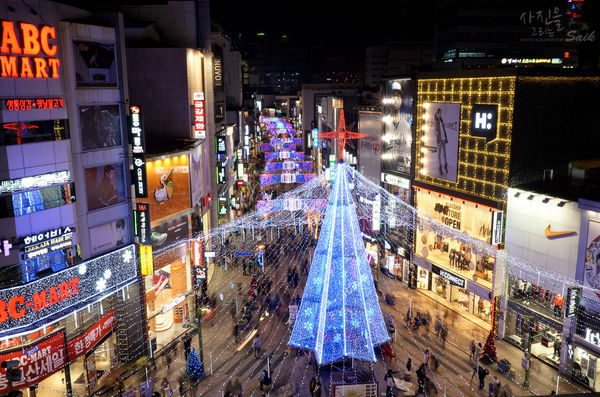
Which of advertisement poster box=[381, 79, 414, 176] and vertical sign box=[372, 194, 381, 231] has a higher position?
advertisement poster box=[381, 79, 414, 176]

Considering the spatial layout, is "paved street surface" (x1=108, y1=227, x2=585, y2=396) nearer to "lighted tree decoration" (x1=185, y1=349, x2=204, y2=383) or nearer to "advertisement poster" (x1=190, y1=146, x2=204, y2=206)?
"lighted tree decoration" (x1=185, y1=349, x2=204, y2=383)

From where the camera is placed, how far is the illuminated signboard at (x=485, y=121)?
26.4 metres

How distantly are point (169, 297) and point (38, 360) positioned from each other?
391 inches

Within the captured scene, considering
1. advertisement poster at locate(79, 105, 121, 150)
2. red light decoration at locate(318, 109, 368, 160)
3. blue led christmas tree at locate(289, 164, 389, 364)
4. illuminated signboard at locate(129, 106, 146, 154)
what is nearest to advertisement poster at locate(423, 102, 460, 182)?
red light decoration at locate(318, 109, 368, 160)

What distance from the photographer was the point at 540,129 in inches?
1019

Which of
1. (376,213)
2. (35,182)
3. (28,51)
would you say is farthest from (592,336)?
(28,51)

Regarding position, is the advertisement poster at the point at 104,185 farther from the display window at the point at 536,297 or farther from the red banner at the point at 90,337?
the display window at the point at 536,297

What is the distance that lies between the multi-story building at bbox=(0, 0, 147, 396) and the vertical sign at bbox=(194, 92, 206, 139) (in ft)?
31.4

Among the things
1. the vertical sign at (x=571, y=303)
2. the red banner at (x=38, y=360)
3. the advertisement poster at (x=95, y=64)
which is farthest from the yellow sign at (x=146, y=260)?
the vertical sign at (x=571, y=303)

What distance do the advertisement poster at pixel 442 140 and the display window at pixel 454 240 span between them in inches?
63.8

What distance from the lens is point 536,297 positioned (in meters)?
24.8

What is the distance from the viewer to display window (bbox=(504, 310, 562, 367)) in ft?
76.8

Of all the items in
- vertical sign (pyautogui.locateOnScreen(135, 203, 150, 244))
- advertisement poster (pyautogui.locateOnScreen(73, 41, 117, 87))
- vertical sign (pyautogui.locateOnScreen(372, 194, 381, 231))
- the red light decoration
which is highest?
advertisement poster (pyautogui.locateOnScreen(73, 41, 117, 87))

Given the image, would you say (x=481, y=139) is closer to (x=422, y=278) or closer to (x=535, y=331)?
(x=535, y=331)
